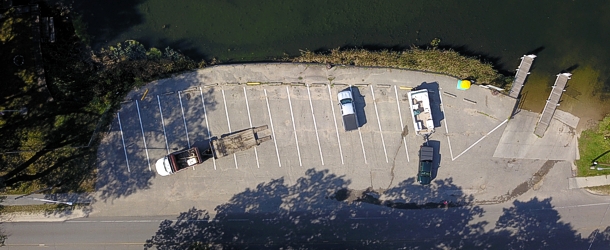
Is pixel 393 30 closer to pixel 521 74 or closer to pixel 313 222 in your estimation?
pixel 521 74

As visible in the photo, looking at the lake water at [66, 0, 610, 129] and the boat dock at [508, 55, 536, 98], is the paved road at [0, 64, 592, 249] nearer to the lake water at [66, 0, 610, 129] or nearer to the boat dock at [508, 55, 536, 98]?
the lake water at [66, 0, 610, 129]

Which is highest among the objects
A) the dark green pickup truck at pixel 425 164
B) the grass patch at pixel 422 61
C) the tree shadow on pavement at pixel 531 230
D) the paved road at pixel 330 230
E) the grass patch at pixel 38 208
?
the grass patch at pixel 422 61

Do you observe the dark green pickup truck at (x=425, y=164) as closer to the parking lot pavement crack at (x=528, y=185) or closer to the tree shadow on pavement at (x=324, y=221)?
the tree shadow on pavement at (x=324, y=221)

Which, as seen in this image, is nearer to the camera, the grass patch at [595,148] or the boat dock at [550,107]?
the boat dock at [550,107]

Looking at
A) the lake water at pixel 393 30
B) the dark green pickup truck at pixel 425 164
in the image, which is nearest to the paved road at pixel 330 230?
the dark green pickup truck at pixel 425 164

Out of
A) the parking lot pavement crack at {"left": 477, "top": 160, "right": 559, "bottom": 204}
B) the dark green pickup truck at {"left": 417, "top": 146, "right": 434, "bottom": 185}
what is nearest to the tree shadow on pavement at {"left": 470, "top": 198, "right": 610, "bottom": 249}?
the parking lot pavement crack at {"left": 477, "top": 160, "right": 559, "bottom": 204}

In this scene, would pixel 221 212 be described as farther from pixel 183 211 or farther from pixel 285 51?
pixel 285 51

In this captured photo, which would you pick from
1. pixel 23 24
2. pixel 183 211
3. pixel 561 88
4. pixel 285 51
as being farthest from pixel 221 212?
pixel 561 88
